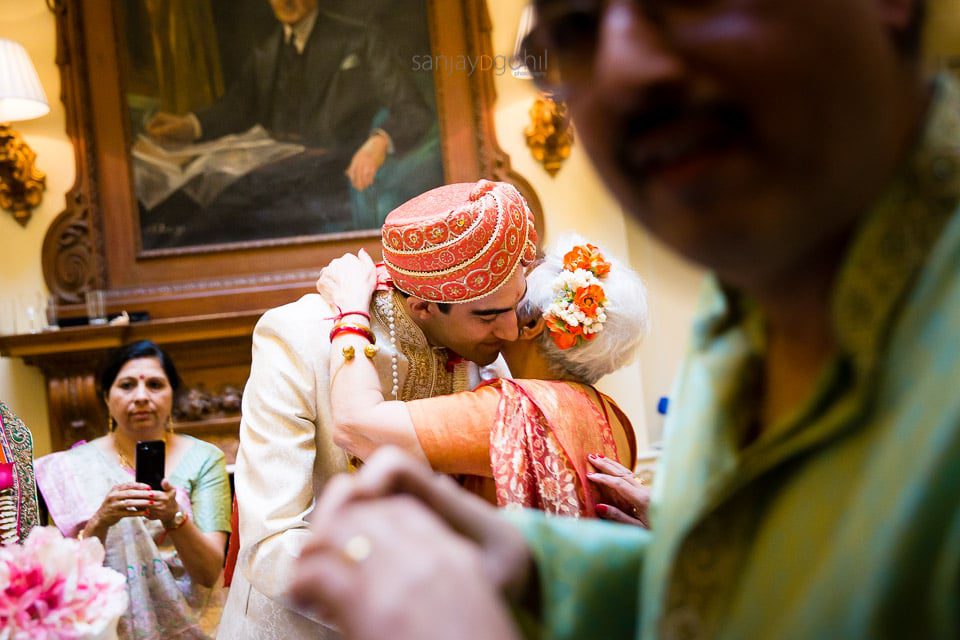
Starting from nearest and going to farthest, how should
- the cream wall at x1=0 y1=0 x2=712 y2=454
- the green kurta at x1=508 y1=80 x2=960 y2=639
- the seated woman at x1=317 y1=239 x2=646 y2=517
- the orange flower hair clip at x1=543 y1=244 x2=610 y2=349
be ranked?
1. the green kurta at x1=508 y1=80 x2=960 y2=639
2. the seated woman at x1=317 y1=239 x2=646 y2=517
3. the orange flower hair clip at x1=543 y1=244 x2=610 y2=349
4. the cream wall at x1=0 y1=0 x2=712 y2=454

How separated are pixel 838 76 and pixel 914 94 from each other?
87mm

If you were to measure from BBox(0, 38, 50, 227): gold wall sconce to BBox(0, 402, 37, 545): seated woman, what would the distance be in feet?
8.53

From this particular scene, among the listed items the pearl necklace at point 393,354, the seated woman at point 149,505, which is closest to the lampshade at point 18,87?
the seated woman at point 149,505

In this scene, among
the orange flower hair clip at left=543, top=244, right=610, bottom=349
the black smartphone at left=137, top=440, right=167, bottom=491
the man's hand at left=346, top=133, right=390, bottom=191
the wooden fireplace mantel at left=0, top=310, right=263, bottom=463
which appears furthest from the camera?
the man's hand at left=346, top=133, right=390, bottom=191

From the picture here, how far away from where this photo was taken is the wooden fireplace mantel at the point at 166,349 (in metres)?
4.59

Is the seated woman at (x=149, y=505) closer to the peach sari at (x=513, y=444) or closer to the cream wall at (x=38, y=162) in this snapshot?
the cream wall at (x=38, y=162)

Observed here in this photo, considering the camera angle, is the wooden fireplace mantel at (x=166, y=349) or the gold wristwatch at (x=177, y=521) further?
the wooden fireplace mantel at (x=166, y=349)

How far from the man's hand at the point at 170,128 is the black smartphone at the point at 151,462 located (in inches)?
89.3

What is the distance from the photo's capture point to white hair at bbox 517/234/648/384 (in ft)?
7.18

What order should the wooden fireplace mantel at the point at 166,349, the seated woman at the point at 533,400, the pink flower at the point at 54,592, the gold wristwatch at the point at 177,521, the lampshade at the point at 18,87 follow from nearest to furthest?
the pink flower at the point at 54,592 → the seated woman at the point at 533,400 → the gold wristwatch at the point at 177,521 → the lampshade at the point at 18,87 → the wooden fireplace mantel at the point at 166,349

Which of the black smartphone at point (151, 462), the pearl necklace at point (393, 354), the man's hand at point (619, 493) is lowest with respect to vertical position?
the black smartphone at point (151, 462)

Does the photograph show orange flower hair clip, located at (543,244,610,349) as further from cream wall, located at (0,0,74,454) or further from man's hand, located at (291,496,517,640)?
cream wall, located at (0,0,74,454)

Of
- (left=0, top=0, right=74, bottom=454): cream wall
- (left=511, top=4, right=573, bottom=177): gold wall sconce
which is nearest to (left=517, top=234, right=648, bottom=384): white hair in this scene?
(left=511, top=4, right=573, bottom=177): gold wall sconce

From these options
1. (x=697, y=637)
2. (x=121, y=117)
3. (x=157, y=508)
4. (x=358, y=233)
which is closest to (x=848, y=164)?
(x=697, y=637)
